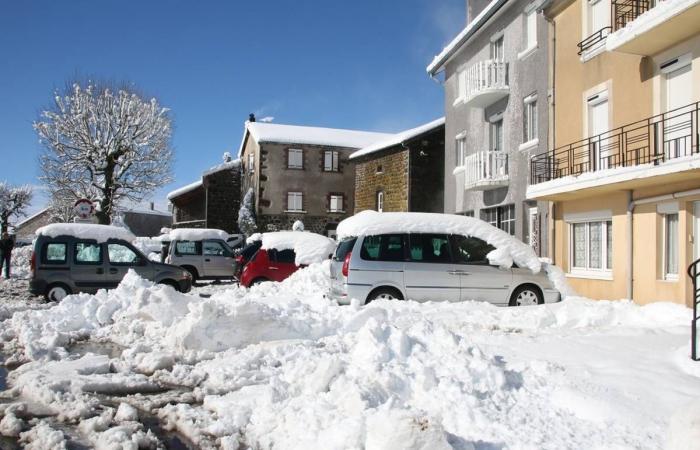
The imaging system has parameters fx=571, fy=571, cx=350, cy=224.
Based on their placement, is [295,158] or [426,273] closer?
[426,273]

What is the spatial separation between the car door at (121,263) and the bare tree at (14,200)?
5859cm

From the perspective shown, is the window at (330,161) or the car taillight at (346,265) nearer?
the car taillight at (346,265)

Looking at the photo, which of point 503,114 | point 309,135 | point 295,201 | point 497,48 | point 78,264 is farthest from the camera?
point 309,135

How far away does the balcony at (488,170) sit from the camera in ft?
57.2

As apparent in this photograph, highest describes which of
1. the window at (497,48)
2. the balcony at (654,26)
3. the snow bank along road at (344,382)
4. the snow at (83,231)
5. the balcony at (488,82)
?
the window at (497,48)

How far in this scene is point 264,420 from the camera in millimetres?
4836

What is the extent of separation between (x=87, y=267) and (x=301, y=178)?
23043mm

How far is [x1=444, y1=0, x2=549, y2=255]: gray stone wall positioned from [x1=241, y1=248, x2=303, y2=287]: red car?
673 centimetres

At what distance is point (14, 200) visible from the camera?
221ft

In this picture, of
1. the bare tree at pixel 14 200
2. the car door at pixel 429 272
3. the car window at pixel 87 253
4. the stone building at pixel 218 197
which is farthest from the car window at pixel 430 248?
the bare tree at pixel 14 200

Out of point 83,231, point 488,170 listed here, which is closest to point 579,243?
point 488,170

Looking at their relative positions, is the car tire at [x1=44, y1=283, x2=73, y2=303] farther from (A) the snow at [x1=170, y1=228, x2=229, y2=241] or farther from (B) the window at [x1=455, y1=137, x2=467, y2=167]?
(B) the window at [x1=455, y1=137, x2=467, y2=167]

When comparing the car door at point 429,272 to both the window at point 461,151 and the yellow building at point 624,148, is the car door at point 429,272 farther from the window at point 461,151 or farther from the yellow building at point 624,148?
the window at point 461,151

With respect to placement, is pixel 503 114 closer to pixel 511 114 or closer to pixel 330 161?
pixel 511 114
